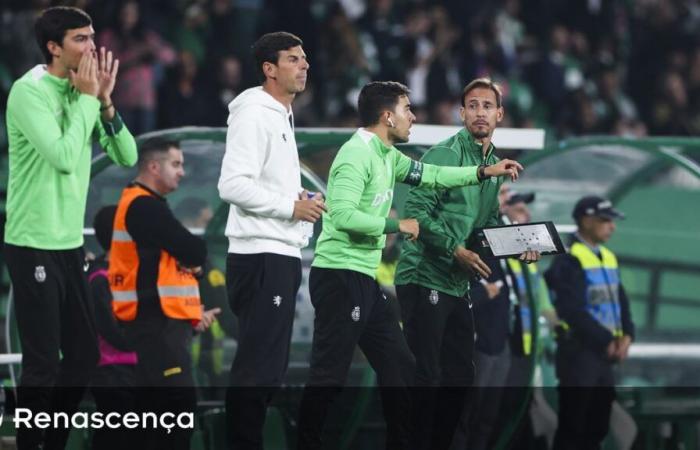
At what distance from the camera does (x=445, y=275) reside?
23.0ft

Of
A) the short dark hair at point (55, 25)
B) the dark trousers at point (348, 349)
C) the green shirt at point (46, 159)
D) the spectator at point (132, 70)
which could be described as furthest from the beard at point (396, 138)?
the spectator at point (132, 70)

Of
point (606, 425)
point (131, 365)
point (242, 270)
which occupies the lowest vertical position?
point (606, 425)

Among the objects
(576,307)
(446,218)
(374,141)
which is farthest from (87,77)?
(576,307)

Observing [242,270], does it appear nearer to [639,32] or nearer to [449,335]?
[449,335]

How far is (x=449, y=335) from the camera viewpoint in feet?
23.2

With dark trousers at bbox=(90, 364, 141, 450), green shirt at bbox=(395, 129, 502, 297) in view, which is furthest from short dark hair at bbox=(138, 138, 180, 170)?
green shirt at bbox=(395, 129, 502, 297)

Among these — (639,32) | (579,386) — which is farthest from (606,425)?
(639,32)

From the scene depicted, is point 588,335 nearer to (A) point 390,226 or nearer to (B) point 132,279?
(A) point 390,226

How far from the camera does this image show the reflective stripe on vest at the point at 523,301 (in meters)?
8.48

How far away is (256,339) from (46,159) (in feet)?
3.70

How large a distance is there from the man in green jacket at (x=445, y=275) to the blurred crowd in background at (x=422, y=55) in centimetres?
493

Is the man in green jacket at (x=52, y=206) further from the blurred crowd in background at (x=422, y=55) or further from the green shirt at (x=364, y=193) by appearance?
the blurred crowd in background at (x=422, y=55)

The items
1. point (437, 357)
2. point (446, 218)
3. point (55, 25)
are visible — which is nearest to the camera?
point (55, 25)

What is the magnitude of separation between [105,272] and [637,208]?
19.3 feet
